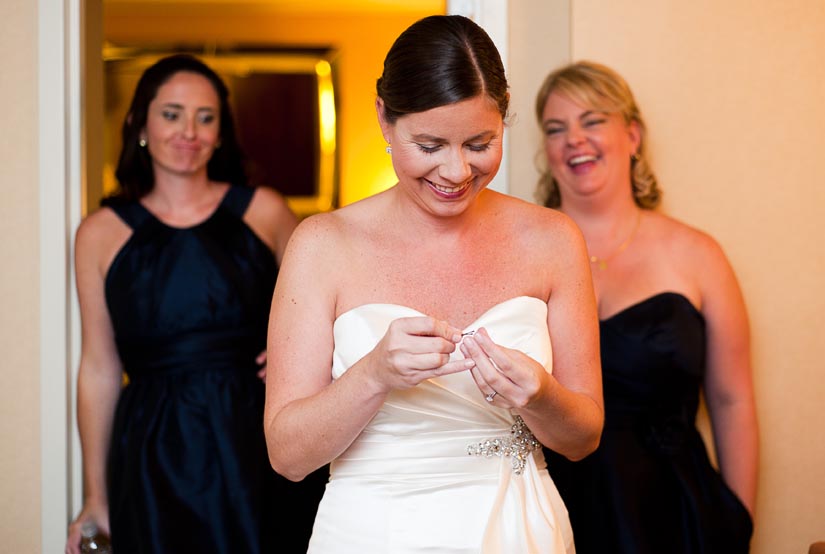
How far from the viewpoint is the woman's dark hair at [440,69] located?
1.70 meters

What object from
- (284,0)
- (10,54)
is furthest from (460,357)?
(284,0)

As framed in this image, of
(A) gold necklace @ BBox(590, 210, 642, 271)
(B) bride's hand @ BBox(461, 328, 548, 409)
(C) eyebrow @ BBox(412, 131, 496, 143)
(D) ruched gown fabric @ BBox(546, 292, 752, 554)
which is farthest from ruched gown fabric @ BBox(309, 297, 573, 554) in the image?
(A) gold necklace @ BBox(590, 210, 642, 271)

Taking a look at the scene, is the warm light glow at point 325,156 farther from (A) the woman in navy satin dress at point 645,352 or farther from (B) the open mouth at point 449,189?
(B) the open mouth at point 449,189

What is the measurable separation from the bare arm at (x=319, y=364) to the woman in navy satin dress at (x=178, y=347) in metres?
0.94

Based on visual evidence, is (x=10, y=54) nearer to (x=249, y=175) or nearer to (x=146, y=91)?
(x=146, y=91)

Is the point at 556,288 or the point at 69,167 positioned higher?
the point at 69,167

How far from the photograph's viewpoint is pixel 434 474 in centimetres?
186

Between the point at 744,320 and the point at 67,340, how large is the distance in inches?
80.0

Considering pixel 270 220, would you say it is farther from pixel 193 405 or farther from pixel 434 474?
pixel 434 474

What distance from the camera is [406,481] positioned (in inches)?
72.9

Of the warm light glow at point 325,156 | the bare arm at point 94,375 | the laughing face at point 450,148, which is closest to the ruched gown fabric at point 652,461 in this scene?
the laughing face at point 450,148

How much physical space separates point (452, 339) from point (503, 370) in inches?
4.0

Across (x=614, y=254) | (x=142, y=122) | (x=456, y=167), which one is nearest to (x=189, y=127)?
(x=142, y=122)

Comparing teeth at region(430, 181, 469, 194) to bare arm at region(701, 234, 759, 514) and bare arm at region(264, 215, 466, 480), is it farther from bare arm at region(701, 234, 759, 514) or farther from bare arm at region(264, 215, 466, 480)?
bare arm at region(701, 234, 759, 514)
